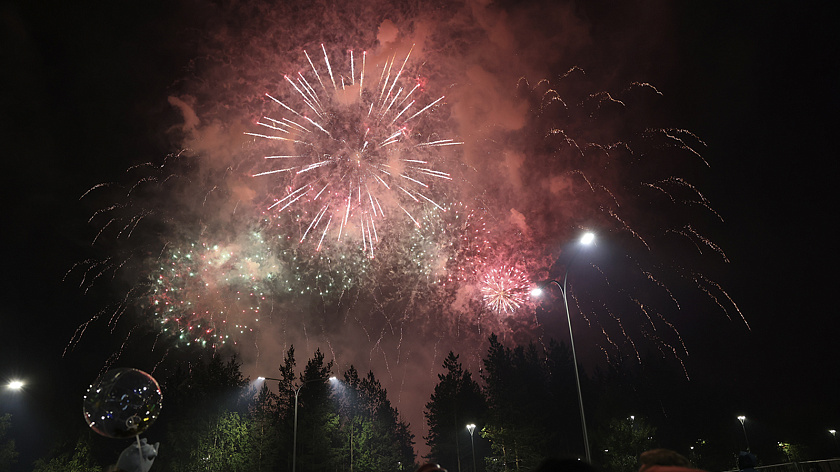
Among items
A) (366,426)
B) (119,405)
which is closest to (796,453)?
(366,426)

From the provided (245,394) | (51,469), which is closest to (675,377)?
(245,394)

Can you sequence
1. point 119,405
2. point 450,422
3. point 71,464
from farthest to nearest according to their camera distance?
point 450,422 < point 71,464 < point 119,405

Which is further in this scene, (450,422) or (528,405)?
(450,422)

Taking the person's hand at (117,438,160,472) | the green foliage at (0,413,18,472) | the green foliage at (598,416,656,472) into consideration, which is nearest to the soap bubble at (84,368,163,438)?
the person's hand at (117,438,160,472)

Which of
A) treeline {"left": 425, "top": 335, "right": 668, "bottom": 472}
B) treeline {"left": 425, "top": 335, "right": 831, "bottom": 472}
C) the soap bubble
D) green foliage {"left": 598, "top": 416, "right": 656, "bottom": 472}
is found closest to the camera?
the soap bubble

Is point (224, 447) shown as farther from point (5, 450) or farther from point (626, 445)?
point (626, 445)

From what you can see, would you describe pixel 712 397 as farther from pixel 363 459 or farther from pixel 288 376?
pixel 288 376

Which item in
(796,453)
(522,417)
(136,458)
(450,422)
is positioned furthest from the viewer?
(450,422)

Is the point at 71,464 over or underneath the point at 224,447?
underneath

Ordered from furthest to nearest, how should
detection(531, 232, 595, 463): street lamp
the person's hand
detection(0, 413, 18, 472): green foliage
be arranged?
detection(0, 413, 18, 472): green foliage → detection(531, 232, 595, 463): street lamp → the person's hand

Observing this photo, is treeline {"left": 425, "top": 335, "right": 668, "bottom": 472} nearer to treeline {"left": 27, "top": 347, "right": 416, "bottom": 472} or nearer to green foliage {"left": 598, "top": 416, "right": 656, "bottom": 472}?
green foliage {"left": 598, "top": 416, "right": 656, "bottom": 472}

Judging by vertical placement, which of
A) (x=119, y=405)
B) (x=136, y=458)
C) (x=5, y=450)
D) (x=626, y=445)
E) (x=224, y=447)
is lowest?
(x=136, y=458)

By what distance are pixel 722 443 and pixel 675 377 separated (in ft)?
36.7

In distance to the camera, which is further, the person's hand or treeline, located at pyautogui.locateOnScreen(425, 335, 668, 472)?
treeline, located at pyautogui.locateOnScreen(425, 335, 668, 472)
